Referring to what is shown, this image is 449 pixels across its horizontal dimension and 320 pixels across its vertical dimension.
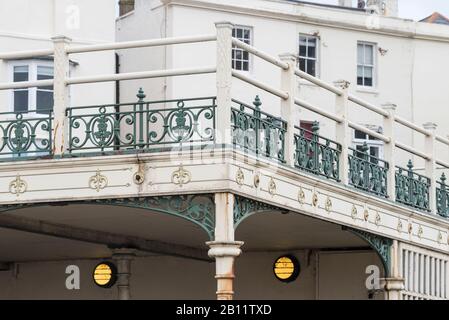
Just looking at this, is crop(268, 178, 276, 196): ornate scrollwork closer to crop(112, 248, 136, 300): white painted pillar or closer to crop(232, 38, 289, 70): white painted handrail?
crop(232, 38, 289, 70): white painted handrail

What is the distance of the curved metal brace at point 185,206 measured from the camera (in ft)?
62.7

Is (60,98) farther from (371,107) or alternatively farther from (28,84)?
(371,107)

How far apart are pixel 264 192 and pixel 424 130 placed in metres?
7.32

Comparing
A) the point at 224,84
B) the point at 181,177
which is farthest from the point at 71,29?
the point at 181,177

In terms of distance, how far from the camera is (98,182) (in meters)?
19.7

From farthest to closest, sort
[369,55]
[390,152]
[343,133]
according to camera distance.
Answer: [369,55] → [390,152] → [343,133]

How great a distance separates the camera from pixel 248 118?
19969mm

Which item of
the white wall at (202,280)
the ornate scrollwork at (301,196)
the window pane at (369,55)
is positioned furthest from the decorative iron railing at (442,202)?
the window pane at (369,55)

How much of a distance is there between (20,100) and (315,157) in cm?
642

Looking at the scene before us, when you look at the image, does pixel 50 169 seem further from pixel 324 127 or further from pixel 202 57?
pixel 324 127

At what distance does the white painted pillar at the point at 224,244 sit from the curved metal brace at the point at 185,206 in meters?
0.14

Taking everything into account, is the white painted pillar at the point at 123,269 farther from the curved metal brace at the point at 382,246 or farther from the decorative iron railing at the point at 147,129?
the decorative iron railing at the point at 147,129

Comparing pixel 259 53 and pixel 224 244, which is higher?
pixel 259 53
